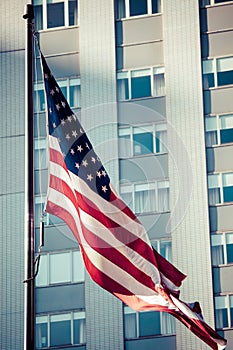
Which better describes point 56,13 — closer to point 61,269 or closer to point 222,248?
point 61,269

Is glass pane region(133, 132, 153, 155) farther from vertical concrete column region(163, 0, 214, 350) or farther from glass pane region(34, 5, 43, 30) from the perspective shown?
glass pane region(34, 5, 43, 30)

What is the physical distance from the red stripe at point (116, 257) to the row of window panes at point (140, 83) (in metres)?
30.4

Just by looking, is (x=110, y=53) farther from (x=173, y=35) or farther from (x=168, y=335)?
(x=168, y=335)

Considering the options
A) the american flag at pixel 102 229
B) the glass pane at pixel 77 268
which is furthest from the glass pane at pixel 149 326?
the american flag at pixel 102 229

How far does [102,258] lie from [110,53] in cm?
3219

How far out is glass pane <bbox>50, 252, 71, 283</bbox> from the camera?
Answer: 149 ft

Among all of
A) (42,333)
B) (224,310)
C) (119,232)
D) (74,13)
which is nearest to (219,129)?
(224,310)

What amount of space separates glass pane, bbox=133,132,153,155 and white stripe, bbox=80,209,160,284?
96.0 feet

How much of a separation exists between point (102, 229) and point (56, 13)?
109 ft

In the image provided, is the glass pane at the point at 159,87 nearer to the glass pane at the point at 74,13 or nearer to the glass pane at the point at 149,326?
the glass pane at the point at 74,13

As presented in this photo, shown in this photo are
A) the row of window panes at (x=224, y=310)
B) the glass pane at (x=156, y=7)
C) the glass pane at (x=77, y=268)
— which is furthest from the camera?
the glass pane at (x=156, y=7)

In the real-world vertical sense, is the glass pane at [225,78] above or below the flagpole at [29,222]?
above

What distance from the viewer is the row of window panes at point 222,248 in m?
44.0

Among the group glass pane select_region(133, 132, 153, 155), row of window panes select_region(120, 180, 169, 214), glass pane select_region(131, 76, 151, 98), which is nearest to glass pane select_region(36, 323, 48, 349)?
row of window panes select_region(120, 180, 169, 214)
